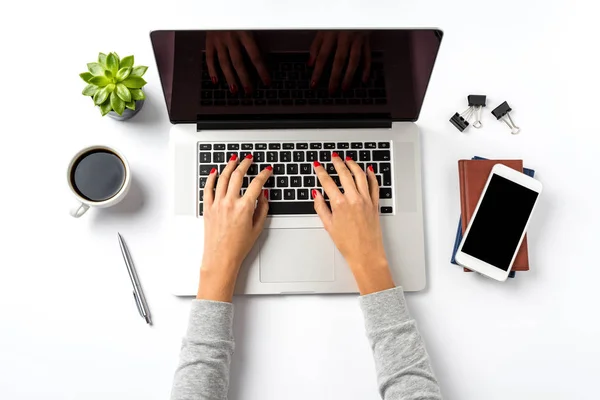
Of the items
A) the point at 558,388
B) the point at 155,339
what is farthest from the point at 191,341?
the point at 558,388

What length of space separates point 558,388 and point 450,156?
1.50 ft

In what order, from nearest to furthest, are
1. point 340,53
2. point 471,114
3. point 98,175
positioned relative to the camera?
point 340,53 < point 98,175 < point 471,114

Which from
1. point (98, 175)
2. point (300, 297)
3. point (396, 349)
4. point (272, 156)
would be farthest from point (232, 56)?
point (396, 349)

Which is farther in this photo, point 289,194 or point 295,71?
point 289,194

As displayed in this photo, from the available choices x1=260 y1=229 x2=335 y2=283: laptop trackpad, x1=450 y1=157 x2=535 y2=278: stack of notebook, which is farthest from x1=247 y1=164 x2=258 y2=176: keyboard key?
x1=450 y1=157 x2=535 y2=278: stack of notebook

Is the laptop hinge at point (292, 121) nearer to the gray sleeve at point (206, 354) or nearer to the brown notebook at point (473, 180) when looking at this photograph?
the brown notebook at point (473, 180)

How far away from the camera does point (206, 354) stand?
78 cm

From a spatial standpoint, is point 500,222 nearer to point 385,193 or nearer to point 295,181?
point 385,193

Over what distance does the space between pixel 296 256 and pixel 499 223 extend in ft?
1.20

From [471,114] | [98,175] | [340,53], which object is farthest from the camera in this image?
[471,114]

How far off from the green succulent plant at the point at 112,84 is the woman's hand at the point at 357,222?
0.34m

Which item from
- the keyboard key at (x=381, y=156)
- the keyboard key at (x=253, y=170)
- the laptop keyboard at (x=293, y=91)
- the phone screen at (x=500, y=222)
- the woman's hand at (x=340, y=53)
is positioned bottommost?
the phone screen at (x=500, y=222)

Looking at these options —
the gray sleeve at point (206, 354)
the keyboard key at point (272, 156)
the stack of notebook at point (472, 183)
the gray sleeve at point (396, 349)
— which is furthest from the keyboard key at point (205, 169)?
the stack of notebook at point (472, 183)

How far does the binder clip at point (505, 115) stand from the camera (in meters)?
0.92
